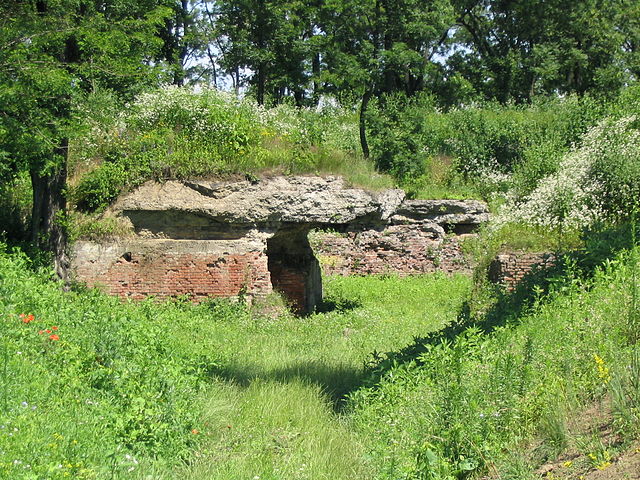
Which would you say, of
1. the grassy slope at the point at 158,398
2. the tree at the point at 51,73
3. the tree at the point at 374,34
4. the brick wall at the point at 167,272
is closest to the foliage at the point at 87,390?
the grassy slope at the point at 158,398

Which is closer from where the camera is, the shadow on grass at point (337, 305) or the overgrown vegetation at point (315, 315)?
the overgrown vegetation at point (315, 315)

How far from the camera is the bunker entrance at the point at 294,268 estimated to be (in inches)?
582

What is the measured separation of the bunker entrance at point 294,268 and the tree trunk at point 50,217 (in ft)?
14.4

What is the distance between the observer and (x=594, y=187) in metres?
14.0

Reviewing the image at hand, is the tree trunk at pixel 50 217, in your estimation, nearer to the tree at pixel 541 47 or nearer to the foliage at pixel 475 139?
the foliage at pixel 475 139

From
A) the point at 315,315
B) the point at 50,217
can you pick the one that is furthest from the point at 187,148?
the point at 315,315

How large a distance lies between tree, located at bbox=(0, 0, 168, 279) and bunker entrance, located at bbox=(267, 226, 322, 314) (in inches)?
176

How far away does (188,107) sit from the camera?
45.3 feet

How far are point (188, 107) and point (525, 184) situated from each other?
9994 mm

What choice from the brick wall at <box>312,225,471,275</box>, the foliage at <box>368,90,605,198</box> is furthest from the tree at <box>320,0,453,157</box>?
the brick wall at <box>312,225,471,275</box>

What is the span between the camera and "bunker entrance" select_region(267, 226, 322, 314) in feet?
48.5

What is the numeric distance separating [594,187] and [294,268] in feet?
21.1

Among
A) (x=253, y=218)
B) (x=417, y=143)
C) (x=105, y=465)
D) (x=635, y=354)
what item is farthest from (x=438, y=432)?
(x=417, y=143)

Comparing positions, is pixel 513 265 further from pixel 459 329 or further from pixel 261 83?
pixel 261 83
